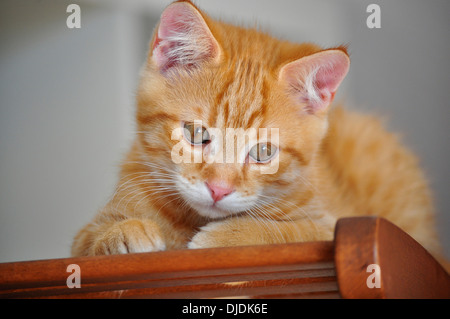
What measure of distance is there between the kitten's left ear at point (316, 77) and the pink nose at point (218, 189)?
1.05 feet

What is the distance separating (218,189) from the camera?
3.14 feet

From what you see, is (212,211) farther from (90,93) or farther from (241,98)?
(90,93)

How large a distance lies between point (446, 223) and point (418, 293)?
1.41 metres

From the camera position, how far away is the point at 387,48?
2.23 m

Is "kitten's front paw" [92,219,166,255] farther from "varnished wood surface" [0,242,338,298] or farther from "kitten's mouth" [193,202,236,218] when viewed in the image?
"varnished wood surface" [0,242,338,298]

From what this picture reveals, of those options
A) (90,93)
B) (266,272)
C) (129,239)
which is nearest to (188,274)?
(266,272)

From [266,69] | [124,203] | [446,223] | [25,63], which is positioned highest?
[25,63]

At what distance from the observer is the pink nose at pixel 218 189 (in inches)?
37.7

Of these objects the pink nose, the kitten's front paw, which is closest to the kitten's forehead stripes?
the pink nose

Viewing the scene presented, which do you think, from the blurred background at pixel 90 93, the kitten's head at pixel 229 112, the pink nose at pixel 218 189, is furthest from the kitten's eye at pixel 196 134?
the blurred background at pixel 90 93

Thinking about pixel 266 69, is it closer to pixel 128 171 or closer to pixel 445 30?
pixel 128 171

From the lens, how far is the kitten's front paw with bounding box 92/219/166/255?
35.4 inches

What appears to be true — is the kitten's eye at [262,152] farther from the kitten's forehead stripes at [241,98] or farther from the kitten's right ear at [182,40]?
the kitten's right ear at [182,40]
